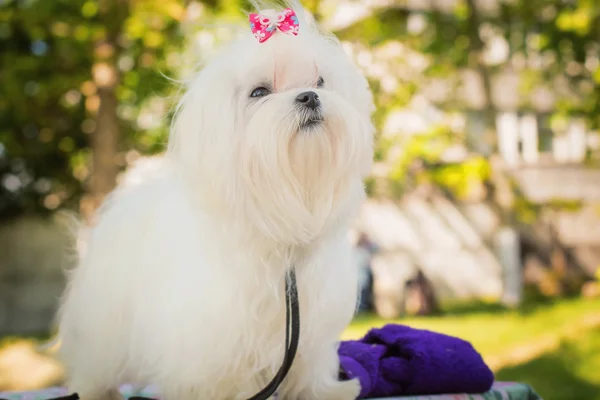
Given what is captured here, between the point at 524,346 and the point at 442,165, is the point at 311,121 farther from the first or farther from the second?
the point at 442,165

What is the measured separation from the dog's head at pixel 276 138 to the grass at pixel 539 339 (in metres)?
2.92

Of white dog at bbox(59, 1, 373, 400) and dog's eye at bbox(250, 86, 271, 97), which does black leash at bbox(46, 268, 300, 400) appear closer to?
white dog at bbox(59, 1, 373, 400)

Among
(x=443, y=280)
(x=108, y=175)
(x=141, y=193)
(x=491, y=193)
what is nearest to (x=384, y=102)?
(x=491, y=193)

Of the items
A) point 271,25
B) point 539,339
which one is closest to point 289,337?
point 271,25

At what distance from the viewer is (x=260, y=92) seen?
1767 mm

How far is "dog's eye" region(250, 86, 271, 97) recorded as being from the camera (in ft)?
5.78

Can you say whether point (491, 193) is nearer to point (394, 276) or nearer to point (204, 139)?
point (394, 276)

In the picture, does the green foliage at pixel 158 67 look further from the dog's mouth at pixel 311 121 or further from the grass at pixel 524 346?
the dog's mouth at pixel 311 121

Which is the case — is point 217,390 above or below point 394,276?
above

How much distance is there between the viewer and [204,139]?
5.60ft

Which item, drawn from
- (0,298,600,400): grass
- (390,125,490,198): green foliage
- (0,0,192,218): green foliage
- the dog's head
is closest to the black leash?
the dog's head

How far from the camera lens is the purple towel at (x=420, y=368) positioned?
2.05 meters

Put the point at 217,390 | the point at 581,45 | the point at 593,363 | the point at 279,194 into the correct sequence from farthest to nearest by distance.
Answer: the point at 581,45 < the point at 593,363 < the point at 217,390 < the point at 279,194

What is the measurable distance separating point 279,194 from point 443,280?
33.3 ft
